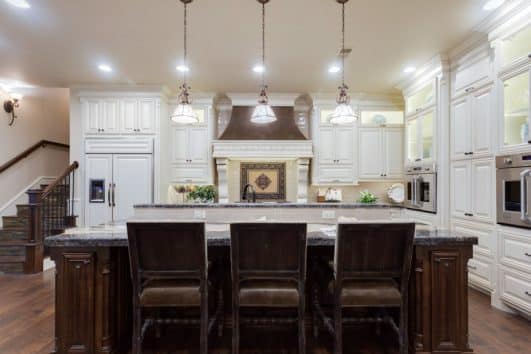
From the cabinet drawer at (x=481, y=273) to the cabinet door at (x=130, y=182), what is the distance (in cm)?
461

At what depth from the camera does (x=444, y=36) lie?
3469mm

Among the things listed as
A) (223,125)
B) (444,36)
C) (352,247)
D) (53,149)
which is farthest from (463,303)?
(53,149)

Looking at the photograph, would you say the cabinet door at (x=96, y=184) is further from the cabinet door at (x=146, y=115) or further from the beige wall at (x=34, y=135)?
the beige wall at (x=34, y=135)

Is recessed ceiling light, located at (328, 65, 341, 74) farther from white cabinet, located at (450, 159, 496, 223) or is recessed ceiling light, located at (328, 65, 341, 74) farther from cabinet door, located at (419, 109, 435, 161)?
white cabinet, located at (450, 159, 496, 223)

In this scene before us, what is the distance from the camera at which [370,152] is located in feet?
18.3

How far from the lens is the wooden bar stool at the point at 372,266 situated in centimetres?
184

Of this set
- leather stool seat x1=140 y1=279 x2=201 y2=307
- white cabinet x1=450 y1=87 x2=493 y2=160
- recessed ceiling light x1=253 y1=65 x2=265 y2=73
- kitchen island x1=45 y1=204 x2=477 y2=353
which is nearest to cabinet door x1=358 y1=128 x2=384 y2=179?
white cabinet x1=450 y1=87 x2=493 y2=160

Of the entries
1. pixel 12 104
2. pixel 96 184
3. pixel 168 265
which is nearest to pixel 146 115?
pixel 96 184

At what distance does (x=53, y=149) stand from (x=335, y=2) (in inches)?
247

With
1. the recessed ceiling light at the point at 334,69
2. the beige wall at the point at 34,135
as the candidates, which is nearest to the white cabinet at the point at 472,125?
the recessed ceiling light at the point at 334,69

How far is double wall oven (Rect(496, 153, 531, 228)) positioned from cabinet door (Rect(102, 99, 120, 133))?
17.4 ft

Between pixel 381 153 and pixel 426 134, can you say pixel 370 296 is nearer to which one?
pixel 426 134

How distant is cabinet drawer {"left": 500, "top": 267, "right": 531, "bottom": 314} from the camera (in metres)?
2.72

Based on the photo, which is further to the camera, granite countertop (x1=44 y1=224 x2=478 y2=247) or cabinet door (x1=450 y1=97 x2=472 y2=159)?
cabinet door (x1=450 y1=97 x2=472 y2=159)
